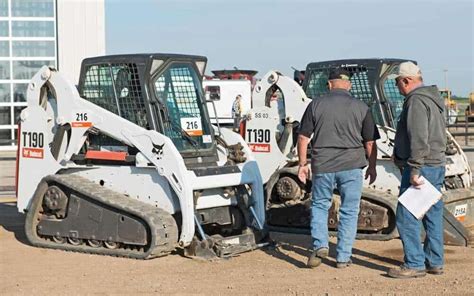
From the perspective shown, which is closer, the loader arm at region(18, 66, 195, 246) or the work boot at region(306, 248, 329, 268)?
the work boot at region(306, 248, 329, 268)

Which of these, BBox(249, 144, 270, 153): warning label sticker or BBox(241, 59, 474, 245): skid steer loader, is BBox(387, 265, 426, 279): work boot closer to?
BBox(241, 59, 474, 245): skid steer loader

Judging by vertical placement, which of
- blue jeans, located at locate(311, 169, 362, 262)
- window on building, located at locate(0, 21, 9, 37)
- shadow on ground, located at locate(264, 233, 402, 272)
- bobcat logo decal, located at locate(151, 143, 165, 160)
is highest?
window on building, located at locate(0, 21, 9, 37)

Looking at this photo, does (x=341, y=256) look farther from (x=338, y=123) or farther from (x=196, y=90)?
(x=196, y=90)

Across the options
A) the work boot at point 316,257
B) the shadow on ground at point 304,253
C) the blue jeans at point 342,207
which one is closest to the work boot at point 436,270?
the shadow on ground at point 304,253

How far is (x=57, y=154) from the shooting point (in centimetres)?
1001

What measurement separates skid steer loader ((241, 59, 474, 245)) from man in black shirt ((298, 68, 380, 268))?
6.69 ft

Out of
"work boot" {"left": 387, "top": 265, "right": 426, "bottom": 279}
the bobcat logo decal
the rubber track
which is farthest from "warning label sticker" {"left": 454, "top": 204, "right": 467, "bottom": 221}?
the bobcat logo decal

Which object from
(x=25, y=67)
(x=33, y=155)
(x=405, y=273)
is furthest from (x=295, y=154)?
(x=25, y=67)

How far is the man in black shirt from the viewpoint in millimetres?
8352

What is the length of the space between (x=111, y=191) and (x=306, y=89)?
12.4ft

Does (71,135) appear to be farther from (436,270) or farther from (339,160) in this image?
(436,270)

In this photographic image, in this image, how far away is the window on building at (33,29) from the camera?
1081 inches

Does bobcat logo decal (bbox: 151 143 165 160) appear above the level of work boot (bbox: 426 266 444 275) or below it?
above

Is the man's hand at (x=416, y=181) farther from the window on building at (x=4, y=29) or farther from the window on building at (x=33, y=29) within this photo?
the window on building at (x=4, y=29)
